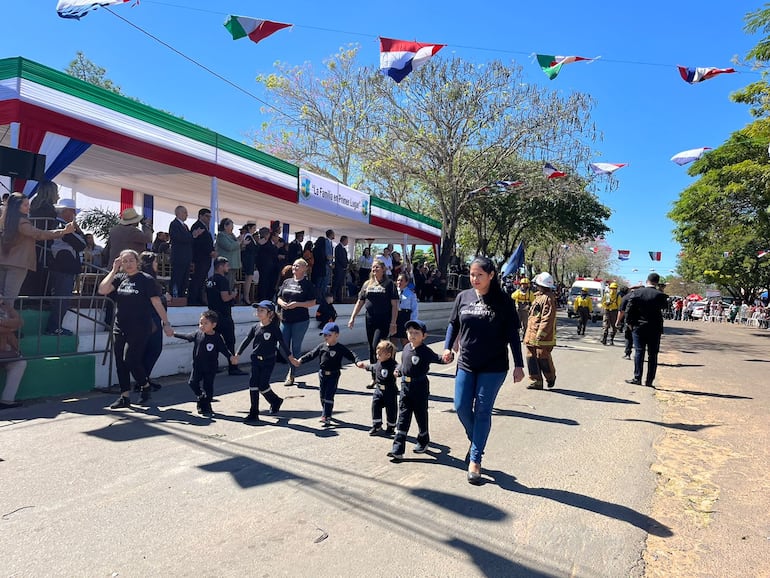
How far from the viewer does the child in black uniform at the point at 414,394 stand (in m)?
4.81

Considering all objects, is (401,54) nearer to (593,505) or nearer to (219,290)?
(219,290)

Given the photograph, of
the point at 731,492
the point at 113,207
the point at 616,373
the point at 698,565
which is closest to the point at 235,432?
the point at 698,565

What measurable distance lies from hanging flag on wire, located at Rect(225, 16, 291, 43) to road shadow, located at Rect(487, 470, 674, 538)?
9.17 metres

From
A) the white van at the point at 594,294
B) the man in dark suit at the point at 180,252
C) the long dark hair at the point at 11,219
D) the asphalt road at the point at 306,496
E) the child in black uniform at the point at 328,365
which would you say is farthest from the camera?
the white van at the point at 594,294

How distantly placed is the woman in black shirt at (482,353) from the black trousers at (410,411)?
20.3 inches

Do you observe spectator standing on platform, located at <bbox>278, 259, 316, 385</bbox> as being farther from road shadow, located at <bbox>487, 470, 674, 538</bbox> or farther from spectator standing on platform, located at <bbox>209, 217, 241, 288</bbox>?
road shadow, located at <bbox>487, 470, 674, 538</bbox>

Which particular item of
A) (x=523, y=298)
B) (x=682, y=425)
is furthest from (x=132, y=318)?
(x=523, y=298)

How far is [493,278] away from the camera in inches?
176

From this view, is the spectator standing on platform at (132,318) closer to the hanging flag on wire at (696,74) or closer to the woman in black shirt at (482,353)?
the woman in black shirt at (482,353)

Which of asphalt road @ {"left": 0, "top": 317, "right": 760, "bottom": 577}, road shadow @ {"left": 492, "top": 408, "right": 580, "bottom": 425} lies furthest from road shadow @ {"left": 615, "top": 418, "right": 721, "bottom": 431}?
road shadow @ {"left": 492, "top": 408, "right": 580, "bottom": 425}

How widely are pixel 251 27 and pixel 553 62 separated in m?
6.17

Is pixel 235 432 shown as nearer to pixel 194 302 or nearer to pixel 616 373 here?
pixel 194 302

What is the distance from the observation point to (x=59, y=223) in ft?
24.7

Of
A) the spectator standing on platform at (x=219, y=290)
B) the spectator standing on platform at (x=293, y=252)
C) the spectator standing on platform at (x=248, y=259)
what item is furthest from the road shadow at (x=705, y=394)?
the spectator standing on platform at (x=248, y=259)
